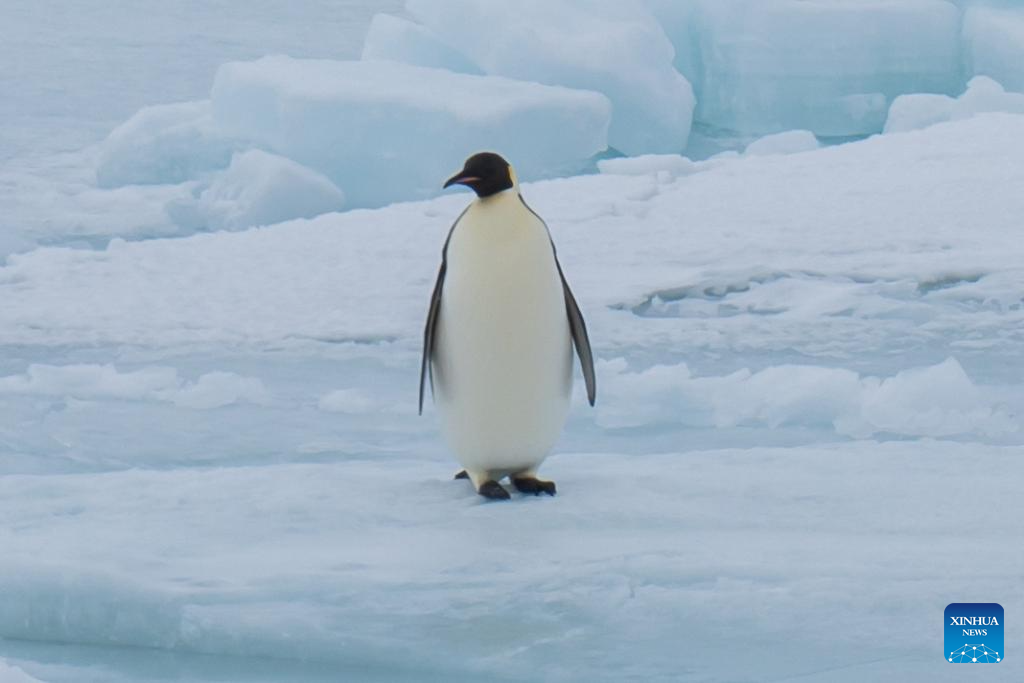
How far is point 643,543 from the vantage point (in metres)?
2.29

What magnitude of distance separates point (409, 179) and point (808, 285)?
3120 mm

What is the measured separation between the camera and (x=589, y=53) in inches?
324

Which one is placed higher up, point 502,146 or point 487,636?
point 502,146

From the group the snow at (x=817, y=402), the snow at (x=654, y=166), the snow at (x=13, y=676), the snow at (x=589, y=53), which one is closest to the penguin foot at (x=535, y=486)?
the snow at (x=13, y=676)

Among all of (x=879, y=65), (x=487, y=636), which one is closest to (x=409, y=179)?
(x=879, y=65)

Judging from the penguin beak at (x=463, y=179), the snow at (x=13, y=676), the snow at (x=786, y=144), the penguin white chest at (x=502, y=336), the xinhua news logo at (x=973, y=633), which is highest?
the snow at (x=786, y=144)

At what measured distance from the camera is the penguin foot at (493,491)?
8.49 feet

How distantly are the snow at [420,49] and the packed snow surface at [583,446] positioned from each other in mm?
1908

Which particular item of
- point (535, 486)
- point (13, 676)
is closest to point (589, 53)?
point (535, 486)

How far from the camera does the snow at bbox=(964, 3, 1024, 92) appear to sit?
884 centimetres

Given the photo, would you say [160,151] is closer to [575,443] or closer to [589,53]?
[589,53]

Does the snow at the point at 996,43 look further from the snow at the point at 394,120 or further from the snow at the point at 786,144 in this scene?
the snow at the point at 394,120

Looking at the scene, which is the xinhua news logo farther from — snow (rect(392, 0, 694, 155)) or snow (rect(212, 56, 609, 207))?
snow (rect(392, 0, 694, 155))

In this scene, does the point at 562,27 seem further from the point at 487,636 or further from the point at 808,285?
the point at 487,636
